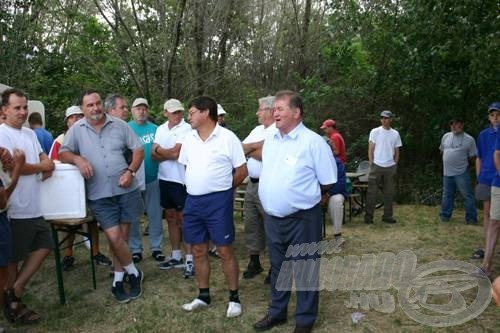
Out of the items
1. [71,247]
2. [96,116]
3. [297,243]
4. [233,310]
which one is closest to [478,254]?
[297,243]

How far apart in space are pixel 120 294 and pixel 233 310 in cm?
110

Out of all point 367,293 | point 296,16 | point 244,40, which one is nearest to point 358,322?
point 367,293

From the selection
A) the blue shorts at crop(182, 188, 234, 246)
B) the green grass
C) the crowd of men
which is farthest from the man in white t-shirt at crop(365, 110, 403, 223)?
the blue shorts at crop(182, 188, 234, 246)

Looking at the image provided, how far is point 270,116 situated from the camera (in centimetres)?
464

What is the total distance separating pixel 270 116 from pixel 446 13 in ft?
20.0

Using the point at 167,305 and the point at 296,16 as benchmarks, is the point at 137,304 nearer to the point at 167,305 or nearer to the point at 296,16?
the point at 167,305

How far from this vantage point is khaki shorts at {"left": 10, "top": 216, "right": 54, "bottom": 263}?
12.5ft

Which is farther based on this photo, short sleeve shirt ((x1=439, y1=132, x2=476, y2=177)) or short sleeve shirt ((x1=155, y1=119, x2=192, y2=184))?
short sleeve shirt ((x1=439, y1=132, x2=476, y2=177))

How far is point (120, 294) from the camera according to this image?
4.33m

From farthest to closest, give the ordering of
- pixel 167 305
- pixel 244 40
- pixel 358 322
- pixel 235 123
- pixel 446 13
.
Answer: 1. pixel 244 40
2. pixel 235 123
3. pixel 446 13
4. pixel 167 305
5. pixel 358 322

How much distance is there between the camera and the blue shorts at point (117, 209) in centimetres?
414

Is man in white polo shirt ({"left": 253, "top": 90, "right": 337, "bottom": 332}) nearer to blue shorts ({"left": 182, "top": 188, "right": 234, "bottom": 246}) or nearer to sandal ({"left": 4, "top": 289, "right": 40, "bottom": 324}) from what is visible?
blue shorts ({"left": 182, "top": 188, "right": 234, "bottom": 246})

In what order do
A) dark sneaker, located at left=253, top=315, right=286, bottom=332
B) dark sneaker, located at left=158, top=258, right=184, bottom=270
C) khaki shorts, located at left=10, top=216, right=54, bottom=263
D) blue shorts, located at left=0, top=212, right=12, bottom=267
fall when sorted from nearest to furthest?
blue shorts, located at left=0, top=212, right=12, bottom=267 < dark sneaker, located at left=253, top=315, right=286, bottom=332 < khaki shorts, located at left=10, top=216, right=54, bottom=263 < dark sneaker, located at left=158, top=258, right=184, bottom=270

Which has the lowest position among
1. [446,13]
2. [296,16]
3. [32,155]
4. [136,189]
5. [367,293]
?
[367,293]
